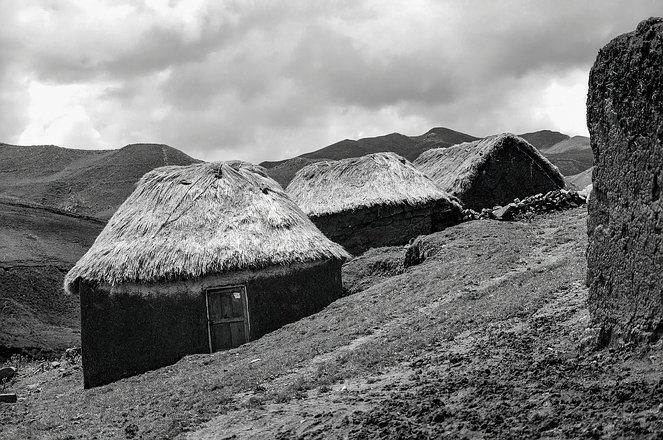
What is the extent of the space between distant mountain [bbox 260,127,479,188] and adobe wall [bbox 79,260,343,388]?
98.3ft

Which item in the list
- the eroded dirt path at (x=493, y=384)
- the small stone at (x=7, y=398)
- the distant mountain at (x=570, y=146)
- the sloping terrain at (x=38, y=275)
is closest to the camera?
the eroded dirt path at (x=493, y=384)

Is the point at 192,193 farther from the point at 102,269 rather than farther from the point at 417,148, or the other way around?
the point at 417,148

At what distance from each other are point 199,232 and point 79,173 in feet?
105

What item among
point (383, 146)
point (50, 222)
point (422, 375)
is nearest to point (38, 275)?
point (50, 222)

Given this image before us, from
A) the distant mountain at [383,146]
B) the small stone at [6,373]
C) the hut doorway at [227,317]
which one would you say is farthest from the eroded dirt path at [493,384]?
the distant mountain at [383,146]

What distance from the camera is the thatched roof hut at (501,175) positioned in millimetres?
22453

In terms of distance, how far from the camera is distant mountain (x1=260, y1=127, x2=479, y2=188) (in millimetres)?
45812

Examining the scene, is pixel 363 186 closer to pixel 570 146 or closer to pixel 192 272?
pixel 192 272

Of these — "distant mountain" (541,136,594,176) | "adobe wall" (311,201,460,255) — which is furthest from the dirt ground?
"distant mountain" (541,136,594,176)

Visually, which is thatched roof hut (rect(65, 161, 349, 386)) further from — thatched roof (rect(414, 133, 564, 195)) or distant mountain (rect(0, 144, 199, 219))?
distant mountain (rect(0, 144, 199, 219))

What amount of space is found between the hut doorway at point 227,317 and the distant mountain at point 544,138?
4629 cm

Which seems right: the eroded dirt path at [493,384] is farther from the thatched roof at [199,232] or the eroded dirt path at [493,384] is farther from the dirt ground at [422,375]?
the thatched roof at [199,232]

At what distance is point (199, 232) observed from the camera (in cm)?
1452

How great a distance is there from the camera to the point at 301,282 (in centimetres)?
1447
